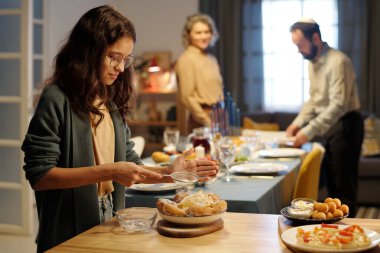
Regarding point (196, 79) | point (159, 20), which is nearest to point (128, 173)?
point (196, 79)

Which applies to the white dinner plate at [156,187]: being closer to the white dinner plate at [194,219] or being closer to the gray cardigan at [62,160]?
the gray cardigan at [62,160]

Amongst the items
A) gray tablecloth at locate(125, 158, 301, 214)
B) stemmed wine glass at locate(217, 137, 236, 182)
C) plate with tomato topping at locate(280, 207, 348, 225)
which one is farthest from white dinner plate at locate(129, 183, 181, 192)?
plate with tomato topping at locate(280, 207, 348, 225)

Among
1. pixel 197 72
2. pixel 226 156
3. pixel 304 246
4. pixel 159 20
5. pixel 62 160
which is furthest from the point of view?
pixel 159 20

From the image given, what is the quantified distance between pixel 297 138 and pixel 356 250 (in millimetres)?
2667

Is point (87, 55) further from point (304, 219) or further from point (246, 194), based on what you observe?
point (246, 194)

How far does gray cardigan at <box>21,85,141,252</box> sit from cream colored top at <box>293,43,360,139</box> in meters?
2.51

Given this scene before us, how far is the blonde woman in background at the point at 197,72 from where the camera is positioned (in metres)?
4.81

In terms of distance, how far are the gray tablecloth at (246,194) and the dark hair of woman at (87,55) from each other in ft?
2.33

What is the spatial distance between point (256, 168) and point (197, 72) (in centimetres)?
195

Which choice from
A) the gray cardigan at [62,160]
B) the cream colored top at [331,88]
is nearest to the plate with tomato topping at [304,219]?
the gray cardigan at [62,160]

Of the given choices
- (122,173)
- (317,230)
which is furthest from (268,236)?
(122,173)

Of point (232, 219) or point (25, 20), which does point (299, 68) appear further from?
point (232, 219)

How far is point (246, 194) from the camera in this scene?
8.20 ft

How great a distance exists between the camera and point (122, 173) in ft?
5.36
